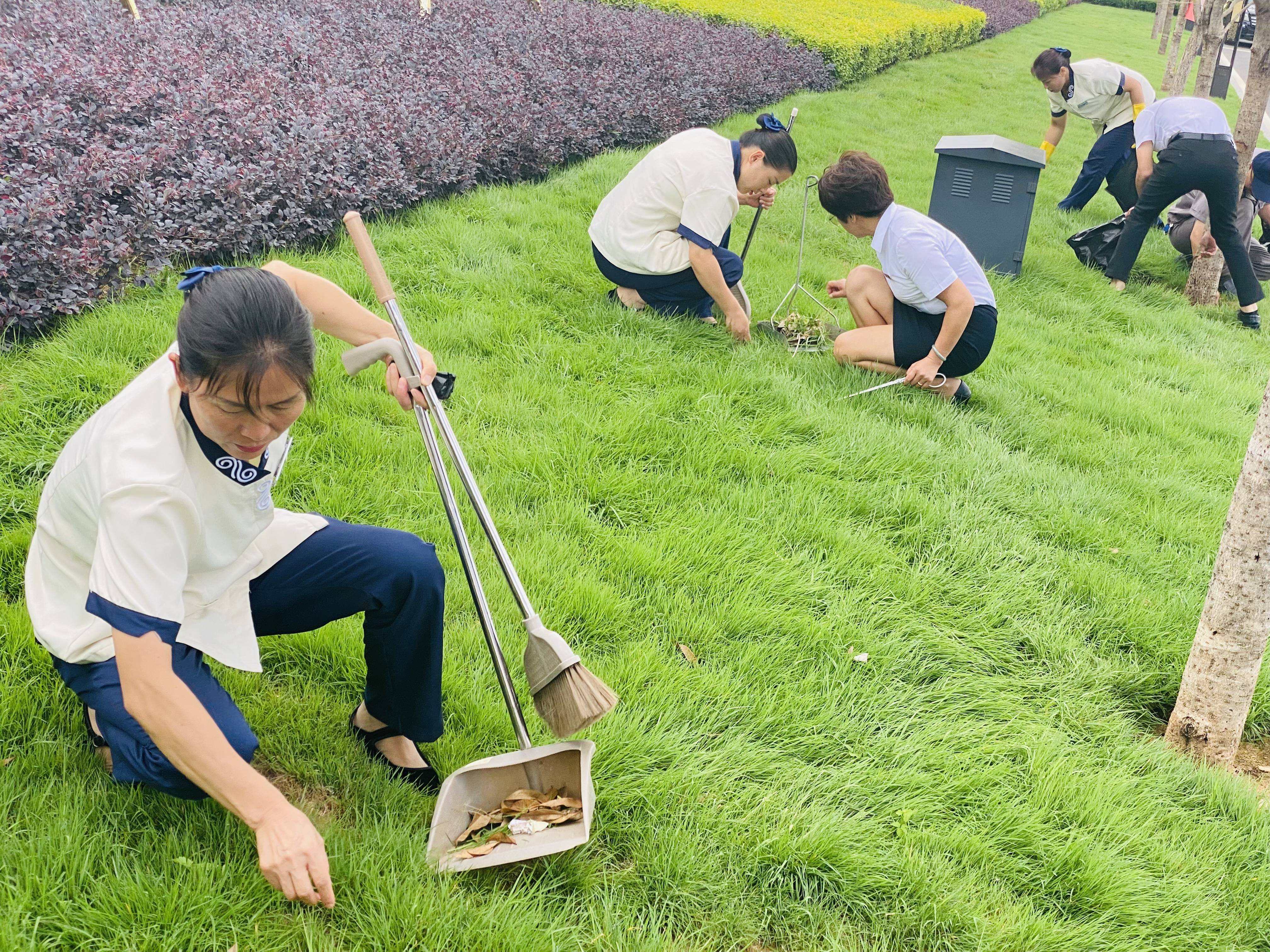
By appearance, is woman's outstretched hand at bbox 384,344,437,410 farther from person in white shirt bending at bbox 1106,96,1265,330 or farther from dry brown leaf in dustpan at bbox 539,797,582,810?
person in white shirt bending at bbox 1106,96,1265,330

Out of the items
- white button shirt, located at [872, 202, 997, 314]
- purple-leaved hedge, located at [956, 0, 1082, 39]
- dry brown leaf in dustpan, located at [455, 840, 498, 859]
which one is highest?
purple-leaved hedge, located at [956, 0, 1082, 39]

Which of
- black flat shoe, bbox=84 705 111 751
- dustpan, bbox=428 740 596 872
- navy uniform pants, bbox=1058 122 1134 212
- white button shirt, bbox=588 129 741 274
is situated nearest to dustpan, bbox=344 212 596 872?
dustpan, bbox=428 740 596 872

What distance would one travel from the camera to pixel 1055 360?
5570 millimetres

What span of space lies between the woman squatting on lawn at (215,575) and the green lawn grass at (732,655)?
0.20 meters

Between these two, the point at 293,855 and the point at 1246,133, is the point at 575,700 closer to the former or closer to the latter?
the point at 293,855

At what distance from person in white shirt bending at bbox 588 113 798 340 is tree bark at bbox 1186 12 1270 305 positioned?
375 cm

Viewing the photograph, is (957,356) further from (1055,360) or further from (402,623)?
(402,623)

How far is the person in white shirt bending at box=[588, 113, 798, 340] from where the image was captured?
15.2 feet

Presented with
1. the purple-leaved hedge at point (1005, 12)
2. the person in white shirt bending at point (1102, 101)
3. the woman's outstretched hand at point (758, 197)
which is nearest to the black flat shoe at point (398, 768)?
the woman's outstretched hand at point (758, 197)

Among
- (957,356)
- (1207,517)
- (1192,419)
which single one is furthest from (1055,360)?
(1207,517)

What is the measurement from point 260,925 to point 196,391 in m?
1.03

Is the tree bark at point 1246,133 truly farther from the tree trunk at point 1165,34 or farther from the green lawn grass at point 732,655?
the tree trunk at point 1165,34

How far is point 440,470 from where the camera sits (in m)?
2.32

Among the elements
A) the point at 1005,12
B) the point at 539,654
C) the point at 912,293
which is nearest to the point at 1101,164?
the point at 912,293
